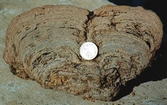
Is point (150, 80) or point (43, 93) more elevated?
point (150, 80)

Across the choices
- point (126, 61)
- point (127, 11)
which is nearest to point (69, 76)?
point (126, 61)

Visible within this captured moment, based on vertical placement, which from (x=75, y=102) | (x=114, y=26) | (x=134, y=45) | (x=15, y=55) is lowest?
(x=75, y=102)

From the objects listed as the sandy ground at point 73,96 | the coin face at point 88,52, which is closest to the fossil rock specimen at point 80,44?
the coin face at point 88,52

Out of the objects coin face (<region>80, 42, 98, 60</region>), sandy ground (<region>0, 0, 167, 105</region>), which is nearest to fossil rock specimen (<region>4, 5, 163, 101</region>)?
coin face (<region>80, 42, 98, 60</region>)

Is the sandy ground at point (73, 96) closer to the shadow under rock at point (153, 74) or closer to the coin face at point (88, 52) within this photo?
the shadow under rock at point (153, 74)

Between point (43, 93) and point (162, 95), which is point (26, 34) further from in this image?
point (162, 95)

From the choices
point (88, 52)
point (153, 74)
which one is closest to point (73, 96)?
point (88, 52)
